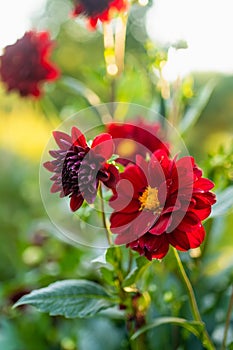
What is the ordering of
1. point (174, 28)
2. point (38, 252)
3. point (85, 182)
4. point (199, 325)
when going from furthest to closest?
1. point (38, 252)
2. point (174, 28)
3. point (199, 325)
4. point (85, 182)

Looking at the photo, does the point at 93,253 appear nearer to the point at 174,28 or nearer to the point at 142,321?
the point at 142,321

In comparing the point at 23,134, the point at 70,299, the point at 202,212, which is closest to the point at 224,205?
the point at 202,212

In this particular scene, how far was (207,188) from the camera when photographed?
51 centimetres

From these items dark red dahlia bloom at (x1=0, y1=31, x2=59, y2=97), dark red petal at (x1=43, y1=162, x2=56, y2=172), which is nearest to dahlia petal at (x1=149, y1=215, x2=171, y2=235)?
dark red petal at (x1=43, y1=162, x2=56, y2=172)

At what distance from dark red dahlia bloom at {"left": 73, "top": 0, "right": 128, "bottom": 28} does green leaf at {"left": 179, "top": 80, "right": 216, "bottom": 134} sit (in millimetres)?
211

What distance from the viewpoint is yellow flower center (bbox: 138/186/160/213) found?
524mm

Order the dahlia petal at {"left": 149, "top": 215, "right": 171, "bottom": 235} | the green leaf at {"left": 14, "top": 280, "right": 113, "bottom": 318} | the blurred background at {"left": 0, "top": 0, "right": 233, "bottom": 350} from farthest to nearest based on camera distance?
1. the blurred background at {"left": 0, "top": 0, "right": 233, "bottom": 350}
2. the green leaf at {"left": 14, "top": 280, "right": 113, "bottom": 318}
3. the dahlia petal at {"left": 149, "top": 215, "right": 171, "bottom": 235}

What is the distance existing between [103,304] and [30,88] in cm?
37

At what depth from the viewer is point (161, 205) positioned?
526 mm

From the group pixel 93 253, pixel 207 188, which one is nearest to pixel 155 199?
pixel 207 188

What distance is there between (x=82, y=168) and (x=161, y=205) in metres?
0.08

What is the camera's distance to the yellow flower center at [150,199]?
524mm

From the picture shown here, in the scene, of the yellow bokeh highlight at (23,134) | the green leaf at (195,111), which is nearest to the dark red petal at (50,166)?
the green leaf at (195,111)

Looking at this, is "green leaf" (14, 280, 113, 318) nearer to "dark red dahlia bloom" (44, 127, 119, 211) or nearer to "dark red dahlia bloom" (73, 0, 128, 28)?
"dark red dahlia bloom" (44, 127, 119, 211)
